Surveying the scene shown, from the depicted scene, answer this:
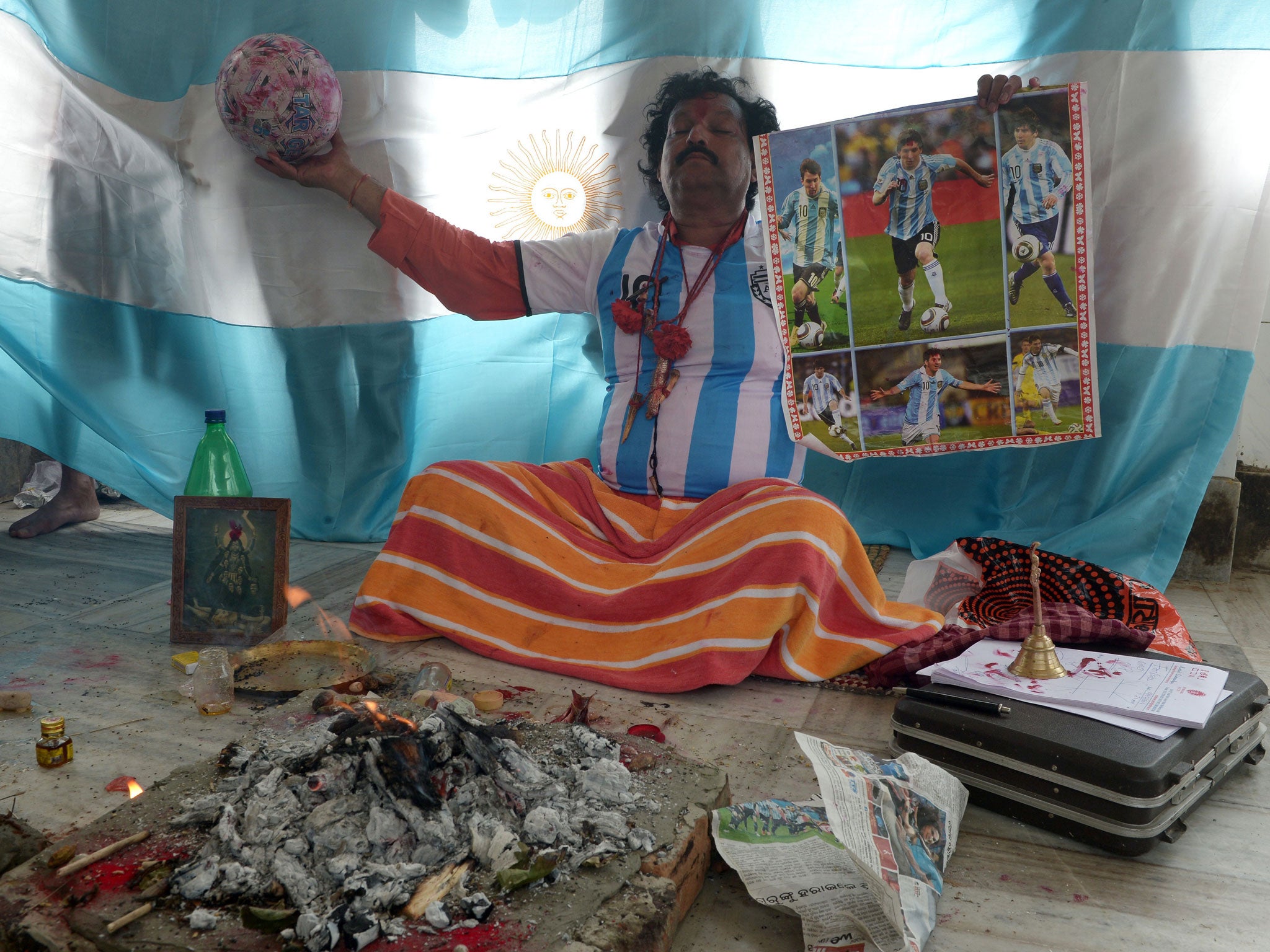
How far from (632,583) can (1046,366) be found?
109 cm

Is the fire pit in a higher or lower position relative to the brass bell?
lower

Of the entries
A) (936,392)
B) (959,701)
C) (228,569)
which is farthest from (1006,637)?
(228,569)

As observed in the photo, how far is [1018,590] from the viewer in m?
2.37

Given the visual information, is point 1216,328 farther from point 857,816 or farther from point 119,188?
point 119,188

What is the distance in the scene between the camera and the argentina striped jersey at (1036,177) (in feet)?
7.05

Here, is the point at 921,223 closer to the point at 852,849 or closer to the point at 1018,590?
the point at 1018,590

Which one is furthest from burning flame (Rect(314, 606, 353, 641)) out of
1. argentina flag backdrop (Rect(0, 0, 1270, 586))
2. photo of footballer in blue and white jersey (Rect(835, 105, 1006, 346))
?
photo of footballer in blue and white jersey (Rect(835, 105, 1006, 346))

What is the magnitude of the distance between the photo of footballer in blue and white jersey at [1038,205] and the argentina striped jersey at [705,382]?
61 cm

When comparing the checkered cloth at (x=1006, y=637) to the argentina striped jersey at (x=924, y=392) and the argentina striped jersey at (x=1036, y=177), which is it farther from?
the argentina striped jersey at (x=1036, y=177)

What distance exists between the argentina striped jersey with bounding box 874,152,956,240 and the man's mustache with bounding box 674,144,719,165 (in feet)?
1.67

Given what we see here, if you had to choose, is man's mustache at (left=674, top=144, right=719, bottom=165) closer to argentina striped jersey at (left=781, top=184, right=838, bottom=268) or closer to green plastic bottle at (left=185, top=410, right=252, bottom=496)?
argentina striped jersey at (left=781, top=184, right=838, bottom=268)

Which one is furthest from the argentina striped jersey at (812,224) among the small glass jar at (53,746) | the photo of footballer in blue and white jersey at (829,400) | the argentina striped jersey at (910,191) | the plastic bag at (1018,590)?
the small glass jar at (53,746)

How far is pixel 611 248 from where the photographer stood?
282 centimetres

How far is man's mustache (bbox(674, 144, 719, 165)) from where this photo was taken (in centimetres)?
259
